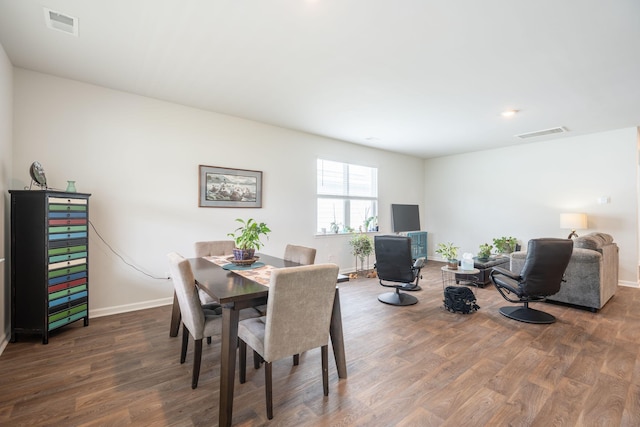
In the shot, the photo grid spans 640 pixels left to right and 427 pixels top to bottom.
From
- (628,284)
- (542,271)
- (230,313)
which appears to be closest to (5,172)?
(230,313)

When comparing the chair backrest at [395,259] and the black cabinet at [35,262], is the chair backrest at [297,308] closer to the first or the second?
the chair backrest at [395,259]

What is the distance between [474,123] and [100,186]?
540 cm

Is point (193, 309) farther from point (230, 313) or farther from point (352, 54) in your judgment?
point (352, 54)

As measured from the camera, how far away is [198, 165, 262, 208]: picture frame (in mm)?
4266

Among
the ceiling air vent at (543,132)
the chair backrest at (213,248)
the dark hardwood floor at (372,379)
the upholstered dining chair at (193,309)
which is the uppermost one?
the ceiling air vent at (543,132)

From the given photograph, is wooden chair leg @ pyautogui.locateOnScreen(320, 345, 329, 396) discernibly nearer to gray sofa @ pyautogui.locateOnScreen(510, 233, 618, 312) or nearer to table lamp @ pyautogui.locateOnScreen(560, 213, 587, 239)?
gray sofa @ pyautogui.locateOnScreen(510, 233, 618, 312)

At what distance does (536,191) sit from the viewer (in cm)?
608

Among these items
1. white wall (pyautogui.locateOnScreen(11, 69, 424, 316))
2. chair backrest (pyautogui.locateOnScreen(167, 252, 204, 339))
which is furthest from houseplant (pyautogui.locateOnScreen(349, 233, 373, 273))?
chair backrest (pyautogui.locateOnScreen(167, 252, 204, 339))

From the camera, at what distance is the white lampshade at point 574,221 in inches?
205

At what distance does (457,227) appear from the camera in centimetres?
735

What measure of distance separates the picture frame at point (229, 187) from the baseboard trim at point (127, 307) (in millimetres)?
1379

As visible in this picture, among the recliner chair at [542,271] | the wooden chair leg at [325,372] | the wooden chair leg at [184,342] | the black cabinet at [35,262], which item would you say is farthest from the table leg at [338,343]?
the black cabinet at [35,262]

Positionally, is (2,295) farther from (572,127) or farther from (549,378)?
(572,127)

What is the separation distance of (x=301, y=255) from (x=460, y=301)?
7.07ft
